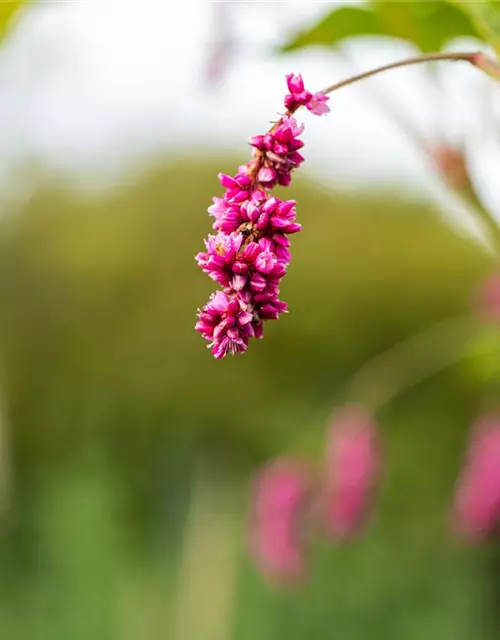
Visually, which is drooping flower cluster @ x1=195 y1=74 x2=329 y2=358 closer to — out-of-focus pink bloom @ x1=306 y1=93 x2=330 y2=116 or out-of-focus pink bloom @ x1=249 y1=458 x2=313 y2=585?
out-of-focus pink bloom @ x1=306 y1=93 x2=330 y2=116

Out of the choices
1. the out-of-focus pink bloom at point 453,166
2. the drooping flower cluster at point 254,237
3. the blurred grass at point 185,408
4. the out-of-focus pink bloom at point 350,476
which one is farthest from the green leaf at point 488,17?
the blurred grass at point 185,408

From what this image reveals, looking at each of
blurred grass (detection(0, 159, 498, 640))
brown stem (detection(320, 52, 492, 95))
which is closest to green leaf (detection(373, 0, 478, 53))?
brown stem (detection(320, 52, 492, 95))

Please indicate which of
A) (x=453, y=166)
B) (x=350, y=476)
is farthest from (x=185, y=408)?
(x=453, y=166)

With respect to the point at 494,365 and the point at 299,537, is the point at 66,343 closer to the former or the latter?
the point at 299,537

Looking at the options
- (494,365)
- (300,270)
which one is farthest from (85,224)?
(494,365)

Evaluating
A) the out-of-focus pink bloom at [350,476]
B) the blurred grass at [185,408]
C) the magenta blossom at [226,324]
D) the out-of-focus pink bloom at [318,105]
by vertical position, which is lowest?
the magenta blossom at [226,324]

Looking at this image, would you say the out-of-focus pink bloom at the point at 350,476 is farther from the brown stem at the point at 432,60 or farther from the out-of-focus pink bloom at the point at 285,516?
the brown stem at the point at 432,60
